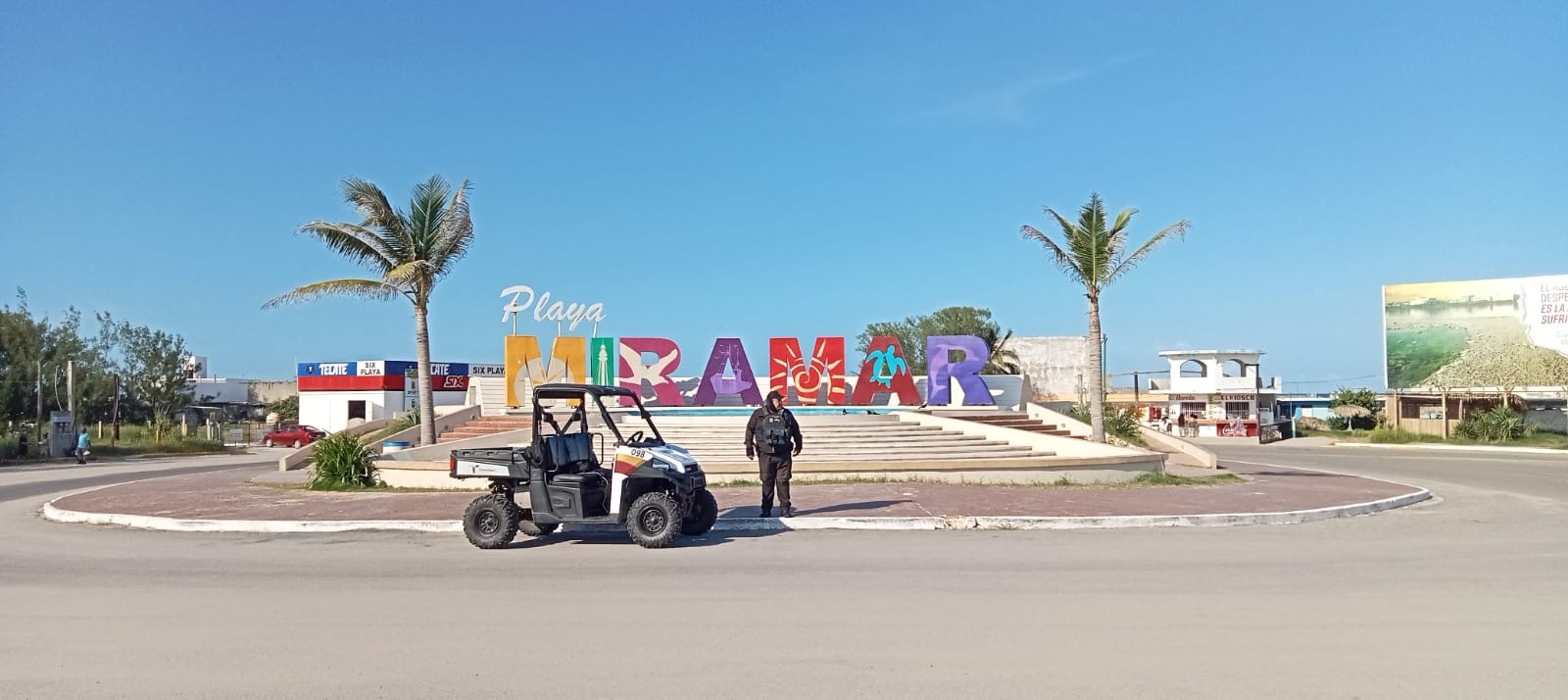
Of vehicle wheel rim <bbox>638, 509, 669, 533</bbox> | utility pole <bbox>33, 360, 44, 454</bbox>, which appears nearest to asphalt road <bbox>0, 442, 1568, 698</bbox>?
vehicle wheel rim <bbox>638, 509, 669, 533</bbox>

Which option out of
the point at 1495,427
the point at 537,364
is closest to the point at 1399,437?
the point at 1495,427

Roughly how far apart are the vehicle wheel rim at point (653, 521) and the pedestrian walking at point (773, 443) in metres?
2.33

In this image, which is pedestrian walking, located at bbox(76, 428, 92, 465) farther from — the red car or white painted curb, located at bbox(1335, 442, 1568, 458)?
white painted curb, located at bbox(1335, 442, 1568, 458)

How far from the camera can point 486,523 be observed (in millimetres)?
11641

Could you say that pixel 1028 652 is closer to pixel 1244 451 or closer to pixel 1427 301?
pixel 1244 451

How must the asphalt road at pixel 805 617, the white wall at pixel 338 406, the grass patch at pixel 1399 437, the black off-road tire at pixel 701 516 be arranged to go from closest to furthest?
the asphalt road at pixel 805 617, the black off-road tire at pixel 701 516, the grass patch at pixel 1399 437, the white wall at pixel 338 406

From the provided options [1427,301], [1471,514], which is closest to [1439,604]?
[1471,514]

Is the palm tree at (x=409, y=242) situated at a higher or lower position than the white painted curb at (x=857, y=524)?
higher

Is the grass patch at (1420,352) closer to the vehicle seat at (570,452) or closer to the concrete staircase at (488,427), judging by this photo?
the concrete staircase at (488,427)

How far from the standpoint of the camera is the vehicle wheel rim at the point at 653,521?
37.2 ft

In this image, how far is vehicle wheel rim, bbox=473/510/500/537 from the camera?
11617 millimetres

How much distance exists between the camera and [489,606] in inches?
324

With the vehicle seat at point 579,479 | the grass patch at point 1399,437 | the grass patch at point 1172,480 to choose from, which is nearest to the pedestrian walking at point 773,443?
the vehicle seat at point 579,479

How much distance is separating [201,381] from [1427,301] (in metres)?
85.0
